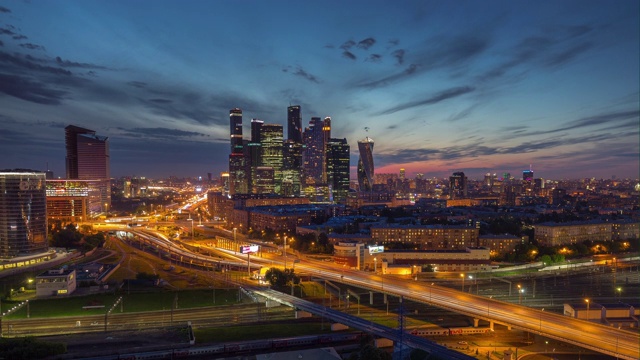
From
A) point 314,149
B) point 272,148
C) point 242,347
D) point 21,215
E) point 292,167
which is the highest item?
point 314,149

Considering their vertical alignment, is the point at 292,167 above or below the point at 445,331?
above

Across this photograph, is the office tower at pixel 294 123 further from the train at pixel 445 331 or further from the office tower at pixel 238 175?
the train at pixel 445 331

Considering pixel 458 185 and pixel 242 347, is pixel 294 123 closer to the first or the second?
pixel 458 185

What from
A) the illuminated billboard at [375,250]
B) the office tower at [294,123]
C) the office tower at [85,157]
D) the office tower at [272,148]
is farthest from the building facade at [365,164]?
the illuminated billboard at [375,250]

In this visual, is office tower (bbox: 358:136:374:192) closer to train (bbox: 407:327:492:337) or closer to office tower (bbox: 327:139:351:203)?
office tower (bbox: 327:139:351:203)

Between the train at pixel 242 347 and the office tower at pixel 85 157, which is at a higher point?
the office tower at pixel 85 157

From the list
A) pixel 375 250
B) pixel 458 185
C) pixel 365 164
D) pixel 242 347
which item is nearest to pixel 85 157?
pixel 365 164

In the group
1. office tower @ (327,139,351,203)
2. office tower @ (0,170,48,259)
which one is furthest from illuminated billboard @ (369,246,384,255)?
office tower @ (327,139,351,203)
